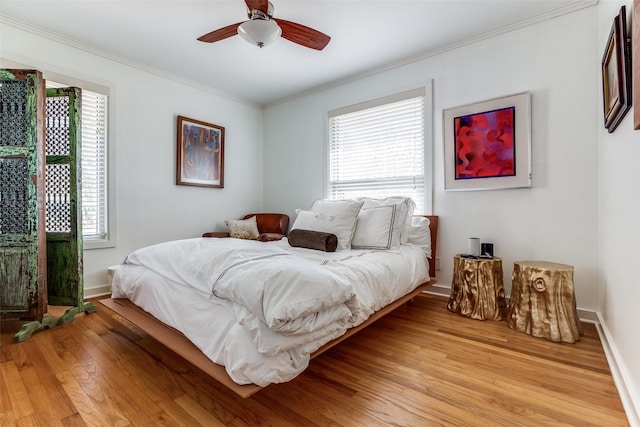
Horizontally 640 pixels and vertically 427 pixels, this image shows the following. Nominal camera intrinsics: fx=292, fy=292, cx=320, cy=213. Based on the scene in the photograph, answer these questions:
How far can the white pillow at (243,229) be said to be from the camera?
12.8ft

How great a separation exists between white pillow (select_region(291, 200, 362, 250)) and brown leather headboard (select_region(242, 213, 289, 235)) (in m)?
1.29

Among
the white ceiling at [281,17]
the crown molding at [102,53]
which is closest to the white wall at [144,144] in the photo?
the crown molding at [102,53]

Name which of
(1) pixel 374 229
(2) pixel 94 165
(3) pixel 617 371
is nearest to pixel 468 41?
(1) pixel 374 229

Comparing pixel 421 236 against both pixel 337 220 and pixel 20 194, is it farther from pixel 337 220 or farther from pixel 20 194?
pixel 20 194

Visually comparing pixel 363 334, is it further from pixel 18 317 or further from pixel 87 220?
pixel 87 220

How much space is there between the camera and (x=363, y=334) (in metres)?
2.20

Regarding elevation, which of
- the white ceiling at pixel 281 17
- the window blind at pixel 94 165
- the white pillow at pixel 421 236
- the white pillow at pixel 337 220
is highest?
the white ceiling at pixel 281 17

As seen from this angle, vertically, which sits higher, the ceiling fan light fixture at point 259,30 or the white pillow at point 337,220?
the ceiling fan light fixture at point 259,30

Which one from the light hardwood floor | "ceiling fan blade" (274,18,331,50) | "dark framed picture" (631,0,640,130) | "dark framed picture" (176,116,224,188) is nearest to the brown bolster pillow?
the light hardwood floor

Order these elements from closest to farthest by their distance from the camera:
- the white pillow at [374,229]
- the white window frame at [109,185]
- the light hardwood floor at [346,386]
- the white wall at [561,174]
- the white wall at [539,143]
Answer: the light hardwood floor at [346,386] < the white wall at [561,174] < the white wall at [539,143] < the white pillow at [374,229] < the white window frame at [109,185]

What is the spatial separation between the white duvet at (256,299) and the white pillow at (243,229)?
177 cm

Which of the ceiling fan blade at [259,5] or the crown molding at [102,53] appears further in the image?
the crown molding at [102,53]

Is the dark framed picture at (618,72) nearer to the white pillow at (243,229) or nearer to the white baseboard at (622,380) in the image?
the white baseboard at (622,380)

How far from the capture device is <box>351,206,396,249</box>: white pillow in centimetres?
263
